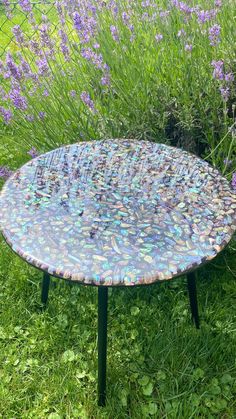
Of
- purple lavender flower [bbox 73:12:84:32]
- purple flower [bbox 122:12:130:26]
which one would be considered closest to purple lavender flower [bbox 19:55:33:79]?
purple lavender flower [bbox 73:12:84:32]

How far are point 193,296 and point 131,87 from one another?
1110 mm

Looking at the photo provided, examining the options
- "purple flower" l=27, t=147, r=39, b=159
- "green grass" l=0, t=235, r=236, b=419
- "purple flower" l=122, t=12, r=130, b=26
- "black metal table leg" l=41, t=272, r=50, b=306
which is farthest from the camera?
"purple flower" l=122, t=12, r=130, b=26

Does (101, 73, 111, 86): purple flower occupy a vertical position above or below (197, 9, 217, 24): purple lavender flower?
below

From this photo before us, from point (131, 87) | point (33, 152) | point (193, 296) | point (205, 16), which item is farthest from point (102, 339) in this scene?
point (205, 16)

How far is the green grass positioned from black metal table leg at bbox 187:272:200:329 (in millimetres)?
39

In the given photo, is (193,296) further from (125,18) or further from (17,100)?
(125,18)

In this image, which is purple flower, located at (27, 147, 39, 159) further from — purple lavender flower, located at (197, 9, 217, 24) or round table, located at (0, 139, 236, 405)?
purple lavender flower, located at (197, 9, 217, 24)

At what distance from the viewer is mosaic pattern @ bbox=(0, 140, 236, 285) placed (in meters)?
1.28

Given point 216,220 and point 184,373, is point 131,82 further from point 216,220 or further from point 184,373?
point 184,373

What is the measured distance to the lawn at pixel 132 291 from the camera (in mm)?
1744

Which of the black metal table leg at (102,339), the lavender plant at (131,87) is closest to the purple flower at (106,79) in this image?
the lavender plant at (131,87)

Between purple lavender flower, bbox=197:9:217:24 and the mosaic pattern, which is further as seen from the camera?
purple lavender flower, bbox=197:9:217:24

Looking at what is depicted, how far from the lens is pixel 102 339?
58.3 inches

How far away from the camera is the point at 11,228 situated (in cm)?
141
